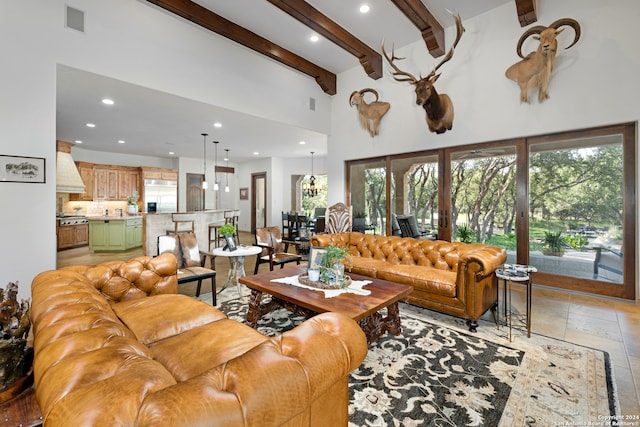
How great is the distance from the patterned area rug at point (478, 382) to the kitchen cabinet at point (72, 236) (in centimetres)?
726

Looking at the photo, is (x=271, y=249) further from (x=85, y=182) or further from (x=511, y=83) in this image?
(x=85, y=182)

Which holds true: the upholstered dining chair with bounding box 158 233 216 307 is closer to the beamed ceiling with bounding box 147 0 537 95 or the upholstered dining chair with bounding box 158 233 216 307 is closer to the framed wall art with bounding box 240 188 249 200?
the beamed ceiling with bounding box 147 0 537 95

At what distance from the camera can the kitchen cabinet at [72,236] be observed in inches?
279

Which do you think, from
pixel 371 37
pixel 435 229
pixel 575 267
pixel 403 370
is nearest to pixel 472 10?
pixel 371 37

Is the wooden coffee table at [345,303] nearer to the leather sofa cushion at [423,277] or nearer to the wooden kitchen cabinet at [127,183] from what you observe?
the leather sofa cushion at [423,277]

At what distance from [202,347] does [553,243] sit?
4.73 m

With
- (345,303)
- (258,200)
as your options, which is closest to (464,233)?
(345,303)

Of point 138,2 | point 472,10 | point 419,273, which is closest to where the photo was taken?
point 419,273

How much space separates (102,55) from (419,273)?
4.56 m

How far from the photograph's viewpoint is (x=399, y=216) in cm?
567

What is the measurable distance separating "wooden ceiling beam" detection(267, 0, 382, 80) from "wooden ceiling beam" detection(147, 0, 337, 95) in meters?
0.99

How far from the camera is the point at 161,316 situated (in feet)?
6.31

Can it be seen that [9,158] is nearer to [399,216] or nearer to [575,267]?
[399,216]

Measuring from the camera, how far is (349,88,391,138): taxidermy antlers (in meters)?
5.54
